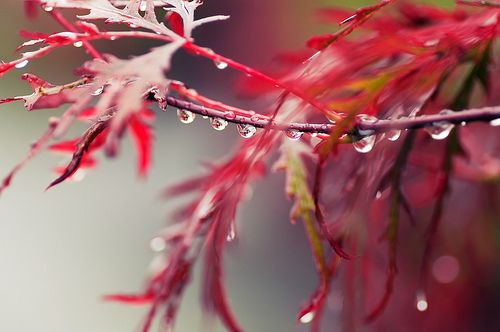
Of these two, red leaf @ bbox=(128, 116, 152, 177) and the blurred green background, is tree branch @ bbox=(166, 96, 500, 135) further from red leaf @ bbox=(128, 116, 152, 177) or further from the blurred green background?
the blurred green background

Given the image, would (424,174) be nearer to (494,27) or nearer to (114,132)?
(494,27)

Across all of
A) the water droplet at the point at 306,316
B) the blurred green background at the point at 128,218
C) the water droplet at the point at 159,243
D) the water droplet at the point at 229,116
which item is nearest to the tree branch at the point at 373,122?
the water droplet at the point at 229,116

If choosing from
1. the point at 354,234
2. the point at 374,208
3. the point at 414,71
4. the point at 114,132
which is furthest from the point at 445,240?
the point at 114,132

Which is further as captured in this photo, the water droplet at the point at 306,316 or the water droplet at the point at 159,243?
the water droplet at the point at 159,243

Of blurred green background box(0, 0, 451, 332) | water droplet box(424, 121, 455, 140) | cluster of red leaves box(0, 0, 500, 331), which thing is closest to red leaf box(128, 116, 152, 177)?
cluster of red leaves box(0, 0, 500, 331)

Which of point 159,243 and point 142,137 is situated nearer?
point 142,137

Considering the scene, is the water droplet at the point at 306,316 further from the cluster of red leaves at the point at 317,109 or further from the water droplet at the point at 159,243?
the water droplet at the point at 159,243

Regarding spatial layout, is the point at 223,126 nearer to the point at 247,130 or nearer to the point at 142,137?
the point at 247,130

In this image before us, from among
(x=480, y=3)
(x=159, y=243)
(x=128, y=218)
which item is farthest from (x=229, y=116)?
(x=128, y=218)
